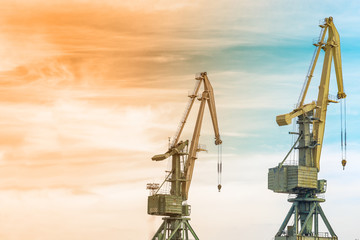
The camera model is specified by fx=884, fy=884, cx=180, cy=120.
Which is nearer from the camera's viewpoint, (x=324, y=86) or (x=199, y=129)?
(x=324, y=86)

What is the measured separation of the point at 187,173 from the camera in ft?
549

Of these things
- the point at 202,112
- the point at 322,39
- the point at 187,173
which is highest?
the point at 322,39

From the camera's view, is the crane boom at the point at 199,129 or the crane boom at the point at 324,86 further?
the crane boom at the point at 199,129

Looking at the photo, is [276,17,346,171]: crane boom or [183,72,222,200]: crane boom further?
[183,72,222,200]: crane boom

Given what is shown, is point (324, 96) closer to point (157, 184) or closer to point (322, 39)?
point (322, 39)

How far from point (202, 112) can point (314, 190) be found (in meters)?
29.5

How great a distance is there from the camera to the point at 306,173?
504 ft

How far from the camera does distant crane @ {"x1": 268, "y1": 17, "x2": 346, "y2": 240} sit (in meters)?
153

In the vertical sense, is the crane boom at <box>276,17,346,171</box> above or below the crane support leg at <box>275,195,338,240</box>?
above

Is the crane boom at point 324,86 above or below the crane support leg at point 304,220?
above

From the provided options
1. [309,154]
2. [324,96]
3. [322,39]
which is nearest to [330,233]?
[309,154]

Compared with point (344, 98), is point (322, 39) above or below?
above

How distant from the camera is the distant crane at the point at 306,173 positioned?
502ft

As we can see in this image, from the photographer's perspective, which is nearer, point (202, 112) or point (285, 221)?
point (285, 221)
